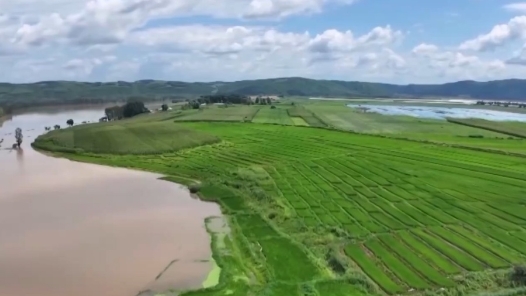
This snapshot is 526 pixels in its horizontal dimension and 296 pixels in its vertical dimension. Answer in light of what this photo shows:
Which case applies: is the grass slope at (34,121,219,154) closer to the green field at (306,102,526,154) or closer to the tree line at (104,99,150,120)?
the green field at (306,102,526,154)

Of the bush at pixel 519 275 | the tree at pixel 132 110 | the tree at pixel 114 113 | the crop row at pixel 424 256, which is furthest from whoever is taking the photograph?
the tree at pixel 114 113

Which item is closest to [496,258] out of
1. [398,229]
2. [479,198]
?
[398,229]

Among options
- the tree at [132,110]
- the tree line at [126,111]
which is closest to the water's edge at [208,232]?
the tree at [132,110]

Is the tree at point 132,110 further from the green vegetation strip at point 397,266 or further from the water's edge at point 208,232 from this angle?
the green vegetation strip at point 397,266

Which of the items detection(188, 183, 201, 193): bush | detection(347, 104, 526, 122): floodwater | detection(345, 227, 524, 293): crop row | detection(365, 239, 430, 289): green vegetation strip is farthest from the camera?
detection(347, 104, 526, 122): floodwater

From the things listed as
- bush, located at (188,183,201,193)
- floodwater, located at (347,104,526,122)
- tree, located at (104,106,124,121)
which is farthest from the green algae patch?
floodwater, located at (347,104,526,122)

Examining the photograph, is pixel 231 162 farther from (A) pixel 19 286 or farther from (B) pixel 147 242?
(A) pixel 19 286
